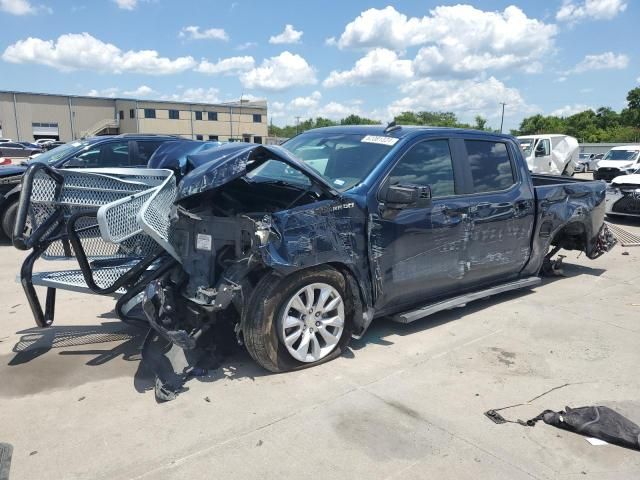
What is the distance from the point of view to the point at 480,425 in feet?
10.9

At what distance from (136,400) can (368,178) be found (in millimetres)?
2401

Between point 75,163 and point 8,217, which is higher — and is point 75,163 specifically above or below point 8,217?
above

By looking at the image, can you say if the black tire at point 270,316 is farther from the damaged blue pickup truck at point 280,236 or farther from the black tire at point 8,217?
the black tire at point 8,217

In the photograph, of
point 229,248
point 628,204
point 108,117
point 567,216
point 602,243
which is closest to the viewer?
point 229,248

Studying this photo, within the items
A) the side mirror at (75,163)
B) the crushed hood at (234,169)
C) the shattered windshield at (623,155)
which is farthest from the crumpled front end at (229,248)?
the shattered windshield at (623,155)

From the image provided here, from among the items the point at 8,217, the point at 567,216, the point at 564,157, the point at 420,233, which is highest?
the point at 420,233

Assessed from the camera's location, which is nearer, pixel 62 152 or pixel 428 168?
pixel 428 168

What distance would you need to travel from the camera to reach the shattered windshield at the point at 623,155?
83.9 ft

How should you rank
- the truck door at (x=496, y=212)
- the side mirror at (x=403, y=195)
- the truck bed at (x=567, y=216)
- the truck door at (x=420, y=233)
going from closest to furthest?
the side mirror at (x=403, y=195) < the truck door at (x=420, y=233) < the truck door at (x=496, y=212) < the truck bed at (x=567, y=216)

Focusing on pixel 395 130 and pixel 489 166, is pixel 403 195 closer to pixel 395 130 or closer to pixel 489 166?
pixel 395 130

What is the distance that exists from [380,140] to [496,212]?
4.74 ft

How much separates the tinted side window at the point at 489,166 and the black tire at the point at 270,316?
2101 millimetres

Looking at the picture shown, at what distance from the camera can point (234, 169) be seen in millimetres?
3793

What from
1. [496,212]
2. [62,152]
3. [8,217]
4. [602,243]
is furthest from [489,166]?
[8,217]
